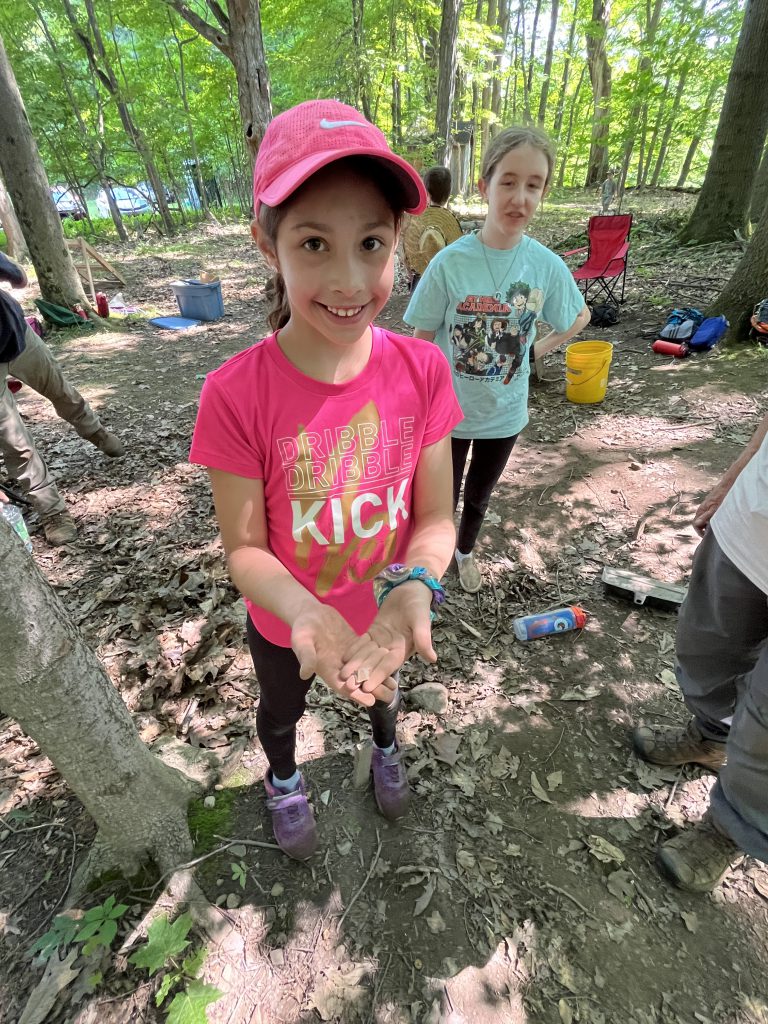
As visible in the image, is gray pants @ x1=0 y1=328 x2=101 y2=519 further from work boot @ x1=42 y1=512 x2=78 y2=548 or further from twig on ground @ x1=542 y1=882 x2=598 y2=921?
twig on ground @ x1=542 y1=882 x2=598 y2=921

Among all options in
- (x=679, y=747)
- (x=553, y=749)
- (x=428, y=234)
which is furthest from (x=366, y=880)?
(x=428, y=234)

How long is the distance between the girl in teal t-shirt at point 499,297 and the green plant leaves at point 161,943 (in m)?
2.45

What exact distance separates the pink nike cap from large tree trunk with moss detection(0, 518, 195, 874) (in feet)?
3.71

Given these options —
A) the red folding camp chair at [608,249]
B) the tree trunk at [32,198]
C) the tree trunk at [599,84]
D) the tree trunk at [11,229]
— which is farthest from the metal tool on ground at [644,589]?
the tree trunk at [599,84]

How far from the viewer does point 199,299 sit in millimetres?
9398

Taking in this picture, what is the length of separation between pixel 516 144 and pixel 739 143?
8845 mm

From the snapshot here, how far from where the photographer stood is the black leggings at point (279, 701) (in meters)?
1.66

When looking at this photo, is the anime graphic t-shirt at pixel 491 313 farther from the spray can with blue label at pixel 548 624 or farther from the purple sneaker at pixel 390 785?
the purple sneaker at pixel 390 785

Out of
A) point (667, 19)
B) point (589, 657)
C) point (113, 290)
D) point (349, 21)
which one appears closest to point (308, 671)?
point (589, 657)

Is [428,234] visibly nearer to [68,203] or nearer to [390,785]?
[390,785]

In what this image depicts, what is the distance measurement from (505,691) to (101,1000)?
206cm

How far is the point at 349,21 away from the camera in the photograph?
672 inches

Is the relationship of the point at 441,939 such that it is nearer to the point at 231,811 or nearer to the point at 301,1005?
the point at 301,1005

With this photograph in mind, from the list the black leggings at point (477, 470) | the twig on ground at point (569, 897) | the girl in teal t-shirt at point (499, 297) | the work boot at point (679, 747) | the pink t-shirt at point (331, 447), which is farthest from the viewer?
the black leggings at point (477, 470)
